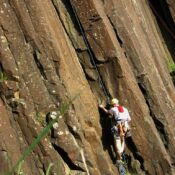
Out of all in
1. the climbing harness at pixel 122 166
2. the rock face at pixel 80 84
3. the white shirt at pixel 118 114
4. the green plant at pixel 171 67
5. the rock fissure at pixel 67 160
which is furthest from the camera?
the green plant at pixel 171 67

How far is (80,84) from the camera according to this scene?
1550 cm

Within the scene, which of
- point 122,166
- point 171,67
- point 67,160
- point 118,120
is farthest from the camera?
point 171,67

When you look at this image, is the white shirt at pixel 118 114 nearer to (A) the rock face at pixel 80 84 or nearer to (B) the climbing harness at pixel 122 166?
(A) the rock face at pixel 80 84

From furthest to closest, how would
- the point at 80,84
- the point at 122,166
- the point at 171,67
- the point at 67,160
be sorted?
the point at 171,67 < the point at 122,166 < the point at 80,84 < the point at 67,160

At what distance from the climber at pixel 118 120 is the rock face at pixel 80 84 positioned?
11.2 inches

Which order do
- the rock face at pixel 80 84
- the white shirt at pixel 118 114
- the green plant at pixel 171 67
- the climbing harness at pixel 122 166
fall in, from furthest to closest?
the green plant at pixel 171 67 < the climbing harness at pixel 122 166 < the white shirt at pixel 118 114 < the rock face at pixel 80 84

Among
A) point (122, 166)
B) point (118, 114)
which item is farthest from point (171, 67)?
point (118, 114)

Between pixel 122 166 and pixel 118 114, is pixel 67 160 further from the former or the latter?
pixel 122 166

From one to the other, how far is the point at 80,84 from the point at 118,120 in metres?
1.46

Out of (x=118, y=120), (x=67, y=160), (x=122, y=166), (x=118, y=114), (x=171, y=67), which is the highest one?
(x=171, y=67)

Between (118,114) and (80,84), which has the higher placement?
(80,84)

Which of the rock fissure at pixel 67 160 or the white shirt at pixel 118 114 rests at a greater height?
the white shirt at pixel 118 114

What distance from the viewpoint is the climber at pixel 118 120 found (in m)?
15.3

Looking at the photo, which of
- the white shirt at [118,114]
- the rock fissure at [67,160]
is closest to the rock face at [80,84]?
the rock fissure at [67,160]
